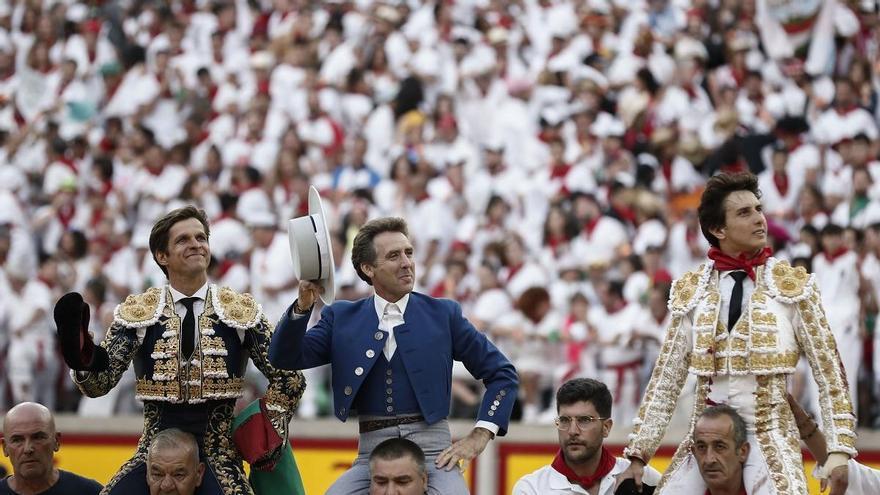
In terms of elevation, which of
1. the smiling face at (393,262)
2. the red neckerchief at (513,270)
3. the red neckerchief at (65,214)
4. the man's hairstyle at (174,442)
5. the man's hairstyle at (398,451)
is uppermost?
the red neckerchief at (65,214)

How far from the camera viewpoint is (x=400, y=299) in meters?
7.28

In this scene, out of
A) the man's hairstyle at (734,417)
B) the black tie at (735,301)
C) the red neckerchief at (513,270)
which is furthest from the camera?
the red neckerchief at (513,270)

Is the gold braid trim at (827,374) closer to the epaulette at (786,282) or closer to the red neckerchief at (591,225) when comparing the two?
the epaulette at (786,282)

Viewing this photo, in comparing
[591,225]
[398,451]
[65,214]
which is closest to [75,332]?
[398,451]

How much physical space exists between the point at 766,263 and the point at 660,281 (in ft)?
19.4

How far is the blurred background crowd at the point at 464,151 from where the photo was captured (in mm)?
13352

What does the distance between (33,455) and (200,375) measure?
118 centimetres

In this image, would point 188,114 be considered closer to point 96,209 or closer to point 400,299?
point 96,209

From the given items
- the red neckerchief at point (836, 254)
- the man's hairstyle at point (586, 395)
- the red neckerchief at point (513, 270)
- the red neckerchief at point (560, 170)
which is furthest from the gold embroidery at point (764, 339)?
the red neckerchief at point (560, 170)

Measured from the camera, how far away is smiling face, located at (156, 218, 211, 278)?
7.21 meters

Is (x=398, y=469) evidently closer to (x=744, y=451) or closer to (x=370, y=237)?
(x=370, y=237)

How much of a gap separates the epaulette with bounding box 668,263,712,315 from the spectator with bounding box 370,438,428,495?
1241 millimetres

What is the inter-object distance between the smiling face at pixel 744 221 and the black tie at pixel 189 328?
7.49ft

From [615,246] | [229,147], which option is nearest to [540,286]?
[615,246]
